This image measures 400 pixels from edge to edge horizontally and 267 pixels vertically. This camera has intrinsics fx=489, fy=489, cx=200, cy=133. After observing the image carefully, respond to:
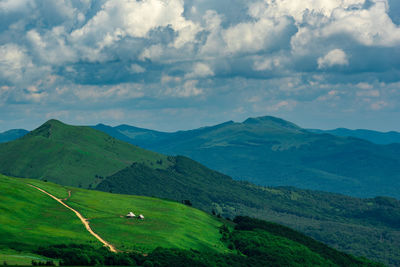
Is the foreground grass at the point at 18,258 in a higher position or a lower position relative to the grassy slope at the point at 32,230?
lower

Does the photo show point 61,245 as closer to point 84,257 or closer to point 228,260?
point 84,257

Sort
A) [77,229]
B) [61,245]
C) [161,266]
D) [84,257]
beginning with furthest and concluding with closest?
[77,229]
[61,245]
[161,266]
[84,257]

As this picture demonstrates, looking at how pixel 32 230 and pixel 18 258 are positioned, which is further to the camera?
pixel 32 230

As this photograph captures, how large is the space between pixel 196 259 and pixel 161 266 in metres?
28.0

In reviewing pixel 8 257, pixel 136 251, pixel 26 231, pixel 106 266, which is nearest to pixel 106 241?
pixel 136 251

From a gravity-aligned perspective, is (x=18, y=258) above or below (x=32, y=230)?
below

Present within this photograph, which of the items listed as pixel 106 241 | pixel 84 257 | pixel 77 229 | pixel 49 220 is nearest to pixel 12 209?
pixel 49 220

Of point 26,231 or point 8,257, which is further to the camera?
point 26,231

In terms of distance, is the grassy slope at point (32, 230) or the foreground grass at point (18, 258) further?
the grassy slope at point (32, 230)

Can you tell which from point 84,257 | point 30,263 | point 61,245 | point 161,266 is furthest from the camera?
point 61,245

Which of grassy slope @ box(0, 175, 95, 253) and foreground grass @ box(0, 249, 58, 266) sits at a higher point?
grassy slope @ box(0, 175, 95, 253)

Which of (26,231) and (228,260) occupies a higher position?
(26,231)

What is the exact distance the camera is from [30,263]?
124000 millimetres

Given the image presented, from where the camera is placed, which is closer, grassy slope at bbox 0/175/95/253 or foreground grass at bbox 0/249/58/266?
foreground grass at bbox 0/249/58/266
